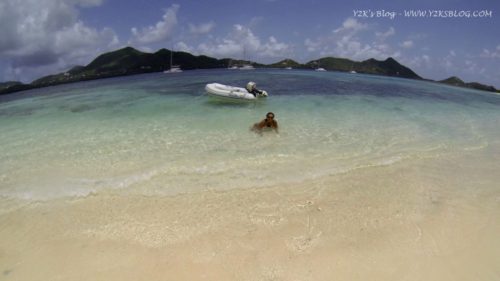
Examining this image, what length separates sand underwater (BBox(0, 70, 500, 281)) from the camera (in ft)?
16.0

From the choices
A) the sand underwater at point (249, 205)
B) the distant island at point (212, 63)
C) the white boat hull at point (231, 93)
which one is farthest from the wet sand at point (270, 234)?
the distant island at point (212, 63)

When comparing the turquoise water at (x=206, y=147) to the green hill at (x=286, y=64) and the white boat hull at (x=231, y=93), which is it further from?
the green hill at (x=286, y=64)

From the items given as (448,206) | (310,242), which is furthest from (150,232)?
(448,206)

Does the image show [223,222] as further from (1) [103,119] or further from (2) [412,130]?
(1) [103,119]

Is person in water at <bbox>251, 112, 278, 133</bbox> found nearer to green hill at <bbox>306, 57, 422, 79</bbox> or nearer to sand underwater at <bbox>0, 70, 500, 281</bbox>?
sand underwater at <bbox>0, 70, 500, 281</bbox>

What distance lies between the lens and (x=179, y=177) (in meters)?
8.38

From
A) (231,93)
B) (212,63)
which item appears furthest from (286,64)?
(231,93)

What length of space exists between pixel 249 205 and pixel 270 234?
1221 mm

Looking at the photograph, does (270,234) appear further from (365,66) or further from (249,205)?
(365,66)

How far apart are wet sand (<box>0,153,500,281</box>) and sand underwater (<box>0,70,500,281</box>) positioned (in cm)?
3

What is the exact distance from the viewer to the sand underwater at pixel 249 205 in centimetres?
488

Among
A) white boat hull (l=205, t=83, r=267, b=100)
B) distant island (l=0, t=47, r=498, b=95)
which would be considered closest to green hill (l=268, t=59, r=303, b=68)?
distant island (l=0, t=47, r=498, b=95)

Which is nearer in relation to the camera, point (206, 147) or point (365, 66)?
point (206, 147)

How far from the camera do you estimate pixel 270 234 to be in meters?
5.63
